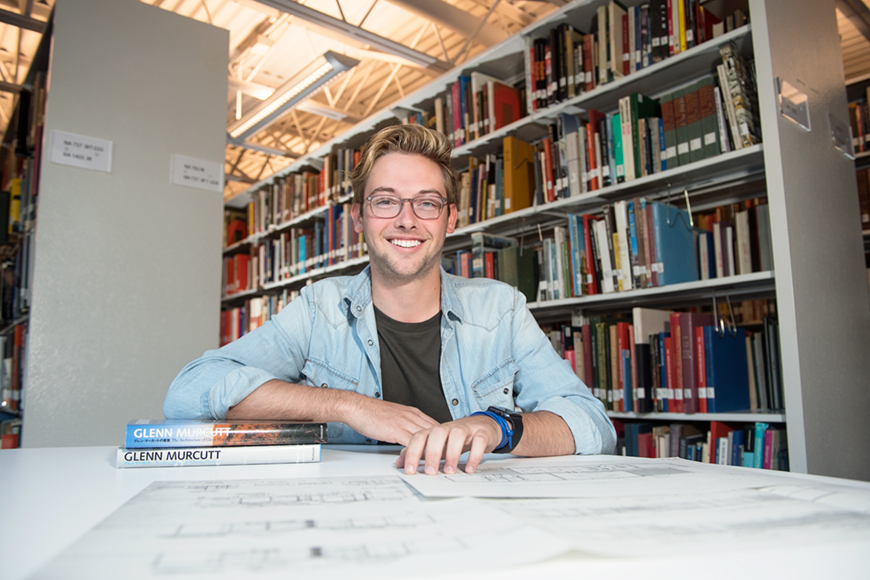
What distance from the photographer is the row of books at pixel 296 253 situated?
3.86 m

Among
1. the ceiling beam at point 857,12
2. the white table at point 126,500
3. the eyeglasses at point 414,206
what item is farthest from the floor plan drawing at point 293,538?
the ceiling beam at point 857,12

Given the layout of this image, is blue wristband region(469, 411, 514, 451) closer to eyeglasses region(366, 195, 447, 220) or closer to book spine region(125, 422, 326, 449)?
book spine region(125, 422, 326, 449)

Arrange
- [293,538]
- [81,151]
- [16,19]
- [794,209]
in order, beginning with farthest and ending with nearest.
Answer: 1. [16,19]
2. [81,151]
3. [794,209]
4. [293,538]

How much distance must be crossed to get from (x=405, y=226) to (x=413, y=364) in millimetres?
358

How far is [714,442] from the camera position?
1991 mm

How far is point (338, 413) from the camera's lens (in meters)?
1.02

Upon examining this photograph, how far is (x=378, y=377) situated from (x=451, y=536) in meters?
0.99

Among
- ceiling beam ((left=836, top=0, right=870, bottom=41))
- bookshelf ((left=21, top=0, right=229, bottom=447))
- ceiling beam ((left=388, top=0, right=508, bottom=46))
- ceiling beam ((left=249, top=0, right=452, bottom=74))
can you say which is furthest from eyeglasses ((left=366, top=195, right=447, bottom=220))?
ceiling beam ((left=836, top=0, right=870, bottom=41))

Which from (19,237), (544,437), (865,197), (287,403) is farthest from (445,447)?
(19,237)

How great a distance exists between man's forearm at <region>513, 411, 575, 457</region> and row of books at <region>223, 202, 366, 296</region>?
2.41 metres

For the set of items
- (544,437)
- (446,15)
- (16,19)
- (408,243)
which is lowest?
(544,437)

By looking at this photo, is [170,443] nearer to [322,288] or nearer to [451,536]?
[451,536]

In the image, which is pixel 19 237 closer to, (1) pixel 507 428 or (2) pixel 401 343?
(2) pixel 401 343

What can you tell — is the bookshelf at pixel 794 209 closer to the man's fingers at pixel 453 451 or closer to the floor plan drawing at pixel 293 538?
the man's fingers at pixel 453 451
